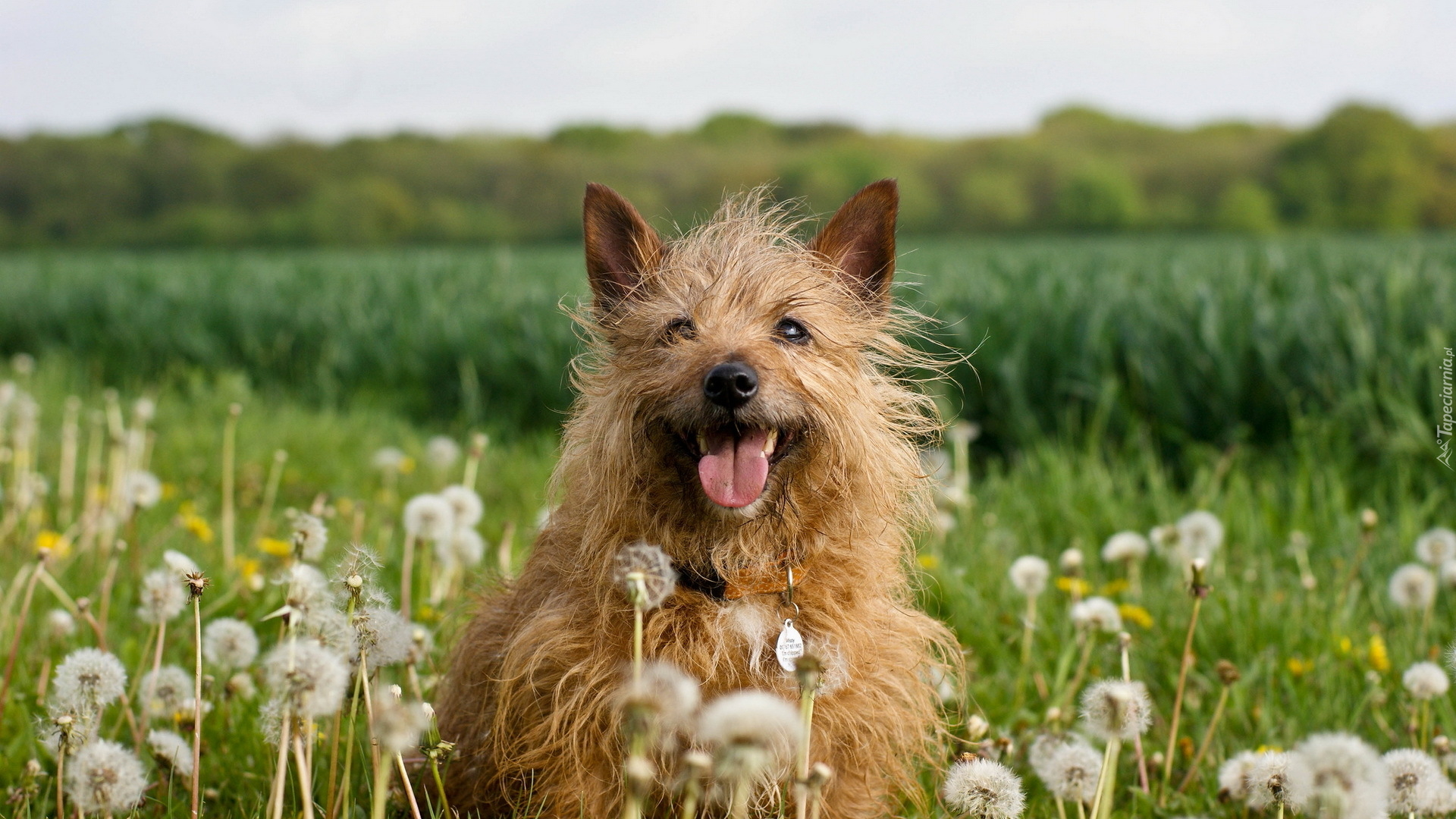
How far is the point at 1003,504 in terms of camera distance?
551 centimetres

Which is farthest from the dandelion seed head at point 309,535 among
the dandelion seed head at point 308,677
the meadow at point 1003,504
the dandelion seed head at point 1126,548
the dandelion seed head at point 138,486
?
the dandelion seed head at point 1126,548

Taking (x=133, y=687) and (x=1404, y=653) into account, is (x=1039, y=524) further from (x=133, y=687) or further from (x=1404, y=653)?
Result: (x=133, y=687)

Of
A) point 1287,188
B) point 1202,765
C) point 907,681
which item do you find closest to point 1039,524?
point 1202,765

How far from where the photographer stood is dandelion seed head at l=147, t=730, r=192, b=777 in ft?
9.12

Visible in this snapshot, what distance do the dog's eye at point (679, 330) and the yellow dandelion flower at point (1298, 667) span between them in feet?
8.28

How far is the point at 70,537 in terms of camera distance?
482cm

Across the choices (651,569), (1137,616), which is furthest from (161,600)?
(1137,616)

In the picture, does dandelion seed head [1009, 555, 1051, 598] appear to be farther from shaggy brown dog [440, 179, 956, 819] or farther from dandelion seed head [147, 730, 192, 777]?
dandelion seed head [147, 730, 192, 777]

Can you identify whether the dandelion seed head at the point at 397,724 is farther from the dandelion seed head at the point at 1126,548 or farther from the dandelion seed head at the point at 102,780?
the dandelion seed head at the point at 1126,548

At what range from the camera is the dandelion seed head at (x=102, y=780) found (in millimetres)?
2268

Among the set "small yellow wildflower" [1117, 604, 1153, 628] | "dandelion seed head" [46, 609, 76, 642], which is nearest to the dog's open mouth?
"small yellow wildflower" [1117, 604, 1153, 628]

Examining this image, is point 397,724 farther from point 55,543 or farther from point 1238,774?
point 55,543

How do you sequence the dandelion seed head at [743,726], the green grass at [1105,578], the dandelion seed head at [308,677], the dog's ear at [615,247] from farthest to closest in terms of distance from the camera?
the green grass at [1105,578] < the dog's ear at [615,247] < the dandelion seed head at [308,677] < the dandelion seed head at [743,726]

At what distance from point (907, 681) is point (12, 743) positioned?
256 centimetres
